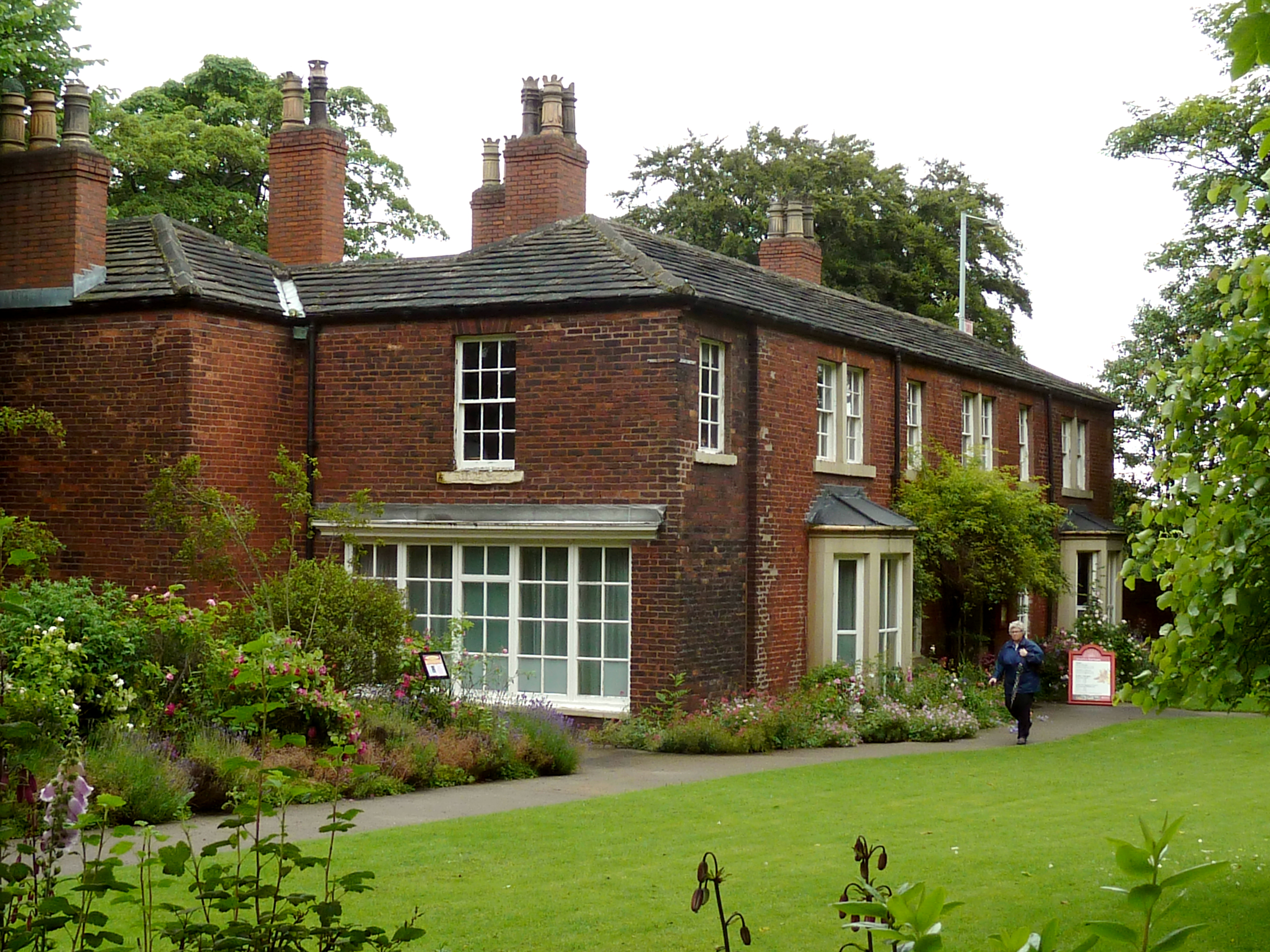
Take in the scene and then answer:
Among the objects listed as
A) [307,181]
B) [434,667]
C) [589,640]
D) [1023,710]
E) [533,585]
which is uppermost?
[307,181]

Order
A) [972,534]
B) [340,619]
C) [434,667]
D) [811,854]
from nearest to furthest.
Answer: [811,854] → [434,667] → [340,619] → [972,534]

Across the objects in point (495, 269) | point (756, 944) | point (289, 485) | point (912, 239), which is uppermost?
point (912, 239)

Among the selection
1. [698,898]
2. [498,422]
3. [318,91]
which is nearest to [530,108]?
[318,91]

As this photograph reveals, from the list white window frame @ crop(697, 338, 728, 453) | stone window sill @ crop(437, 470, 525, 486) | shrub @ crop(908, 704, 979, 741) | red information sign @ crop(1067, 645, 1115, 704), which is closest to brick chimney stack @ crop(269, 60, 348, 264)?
stone window sill @ crop(437, 470, 525, 486)

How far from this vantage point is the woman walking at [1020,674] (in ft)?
64.4

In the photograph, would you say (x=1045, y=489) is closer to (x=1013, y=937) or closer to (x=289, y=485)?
(x=289, y=485)

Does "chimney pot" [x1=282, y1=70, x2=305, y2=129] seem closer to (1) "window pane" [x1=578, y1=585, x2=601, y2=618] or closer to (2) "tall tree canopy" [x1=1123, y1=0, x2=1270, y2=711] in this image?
(1) "window pane" [x1=578, y1=585, x2=601, y2=618]

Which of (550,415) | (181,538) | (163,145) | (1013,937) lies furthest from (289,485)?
(163,145)

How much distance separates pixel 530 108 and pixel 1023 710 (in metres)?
11.7

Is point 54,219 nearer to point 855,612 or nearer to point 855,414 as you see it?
point 855,414

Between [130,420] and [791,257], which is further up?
[791,257]

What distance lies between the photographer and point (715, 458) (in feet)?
65.1

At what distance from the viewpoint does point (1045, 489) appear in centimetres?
2992

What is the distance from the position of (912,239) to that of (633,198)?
8529 mm
